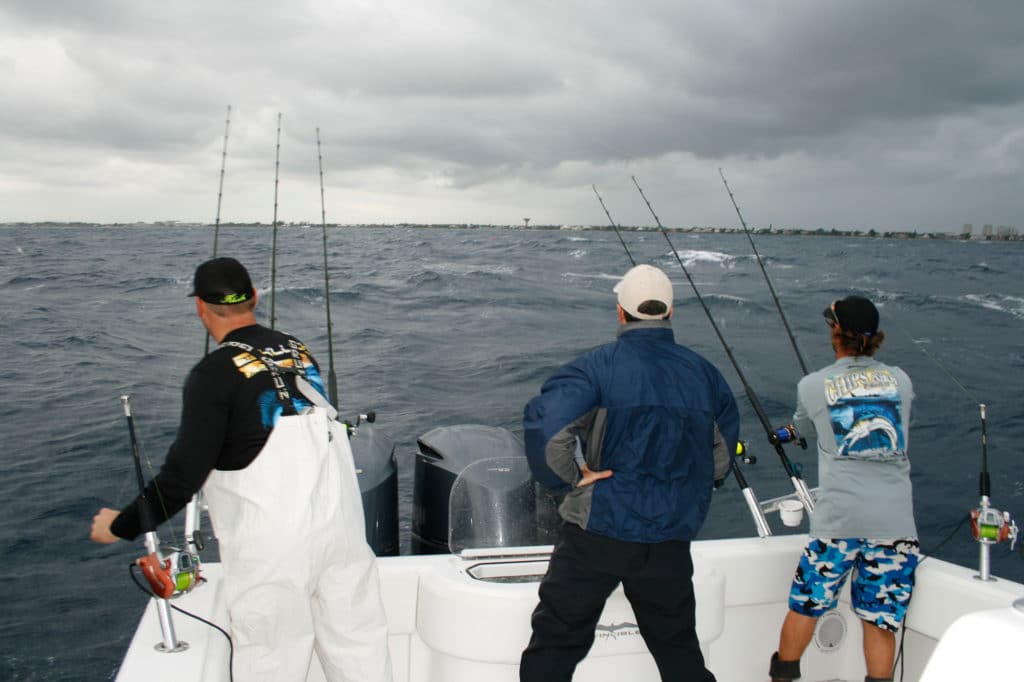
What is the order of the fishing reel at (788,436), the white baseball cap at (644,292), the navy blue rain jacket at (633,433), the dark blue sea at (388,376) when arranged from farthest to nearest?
the dark blue sea at (388,376) → the fishing reel at (788,436) → the white baseball cap at (644,292) → the navy blue rain jacket at (633,433)

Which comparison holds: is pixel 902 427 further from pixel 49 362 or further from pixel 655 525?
pixel 49 362

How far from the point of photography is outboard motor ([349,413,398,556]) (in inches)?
125

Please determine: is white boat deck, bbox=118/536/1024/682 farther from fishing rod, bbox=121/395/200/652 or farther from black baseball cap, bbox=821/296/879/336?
black baseball cap, bbox=821/296/879/336

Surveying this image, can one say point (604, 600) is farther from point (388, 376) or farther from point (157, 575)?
point (388, 376)

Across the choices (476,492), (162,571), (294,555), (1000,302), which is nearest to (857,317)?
(476,492)

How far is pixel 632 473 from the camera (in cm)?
204

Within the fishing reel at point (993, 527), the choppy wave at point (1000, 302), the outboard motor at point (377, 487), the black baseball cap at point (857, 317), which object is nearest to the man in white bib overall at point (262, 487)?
the outboard motor at point (377, 487)

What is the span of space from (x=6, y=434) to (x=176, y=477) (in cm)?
742

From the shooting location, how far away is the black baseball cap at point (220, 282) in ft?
6.67

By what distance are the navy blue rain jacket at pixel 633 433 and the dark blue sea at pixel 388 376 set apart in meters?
3.48

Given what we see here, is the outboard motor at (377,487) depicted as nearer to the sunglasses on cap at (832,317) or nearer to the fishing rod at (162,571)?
the fishing rod at (162,571)

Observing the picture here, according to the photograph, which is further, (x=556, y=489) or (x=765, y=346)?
(x=765, y=346)

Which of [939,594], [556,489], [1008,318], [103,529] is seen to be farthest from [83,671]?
[1008,318]

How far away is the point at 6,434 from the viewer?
309 inches
